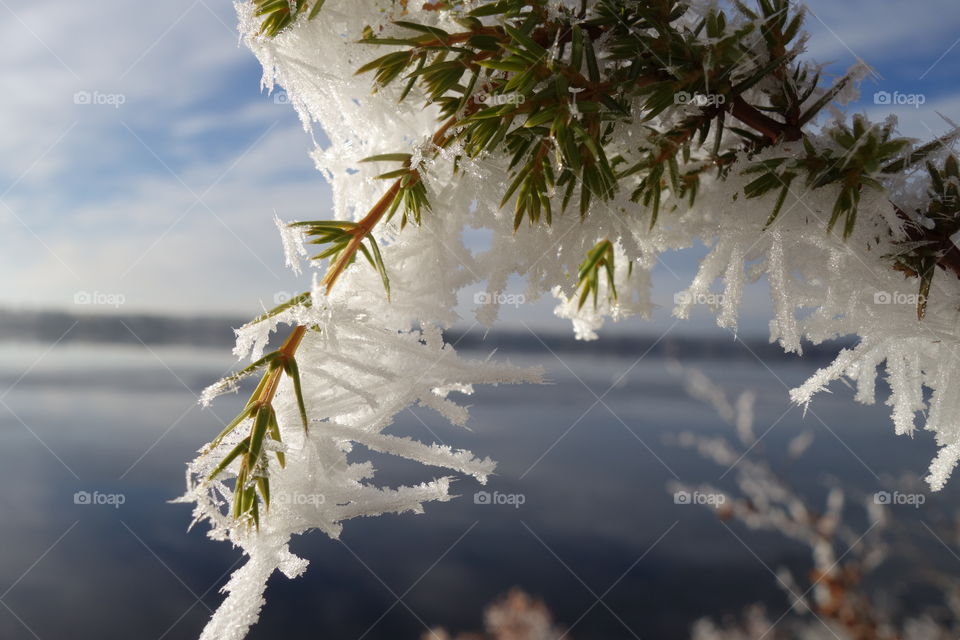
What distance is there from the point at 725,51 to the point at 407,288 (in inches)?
11.8

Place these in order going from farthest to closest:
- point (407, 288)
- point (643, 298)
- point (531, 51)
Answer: point (643, 298) < point (407, 288) < point (531, 51)

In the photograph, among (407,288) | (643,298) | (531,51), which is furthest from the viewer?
(643,298)

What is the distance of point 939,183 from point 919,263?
0.22ft

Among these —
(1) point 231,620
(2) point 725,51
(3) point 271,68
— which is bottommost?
(1) point 231,620

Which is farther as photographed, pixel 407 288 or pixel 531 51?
pixel 407 288

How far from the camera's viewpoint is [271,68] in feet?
1.66

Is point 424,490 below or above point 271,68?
below

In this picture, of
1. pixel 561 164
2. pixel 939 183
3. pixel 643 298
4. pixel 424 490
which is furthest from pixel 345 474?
pixel 939 183

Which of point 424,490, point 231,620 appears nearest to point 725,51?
point 424,490

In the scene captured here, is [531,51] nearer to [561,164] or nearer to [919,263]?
[561,164]

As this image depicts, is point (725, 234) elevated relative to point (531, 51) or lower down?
lower down

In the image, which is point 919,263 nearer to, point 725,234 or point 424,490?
point 725,234

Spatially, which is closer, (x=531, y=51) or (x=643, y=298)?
(x=531, y=51)

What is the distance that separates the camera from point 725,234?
531 mm
